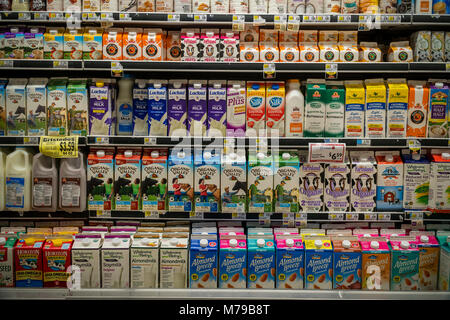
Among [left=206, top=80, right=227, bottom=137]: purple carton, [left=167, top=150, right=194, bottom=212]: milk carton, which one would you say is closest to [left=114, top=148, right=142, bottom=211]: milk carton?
[left=167, top=150, right=194, bottom=212]: milk carton

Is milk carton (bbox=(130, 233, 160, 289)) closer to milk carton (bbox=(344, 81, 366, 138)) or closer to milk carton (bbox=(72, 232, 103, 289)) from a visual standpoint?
milk carton (bbox=(72, 232, 103, 289))

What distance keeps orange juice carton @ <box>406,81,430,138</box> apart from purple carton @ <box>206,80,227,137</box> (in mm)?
1287

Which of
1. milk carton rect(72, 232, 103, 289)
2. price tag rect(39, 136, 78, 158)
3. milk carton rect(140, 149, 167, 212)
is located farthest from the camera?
milk carton rect(140, 149, 167, 212)

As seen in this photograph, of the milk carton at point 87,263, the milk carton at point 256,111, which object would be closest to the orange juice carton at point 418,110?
the milk carton at point 256,111

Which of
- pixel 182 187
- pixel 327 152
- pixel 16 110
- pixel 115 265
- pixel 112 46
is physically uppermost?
pixel 112 46

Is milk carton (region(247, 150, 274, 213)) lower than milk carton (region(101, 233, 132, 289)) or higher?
higher

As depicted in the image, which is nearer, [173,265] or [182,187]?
[173,265]

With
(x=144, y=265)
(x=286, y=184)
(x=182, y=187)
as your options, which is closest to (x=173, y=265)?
(x=144, y=265)

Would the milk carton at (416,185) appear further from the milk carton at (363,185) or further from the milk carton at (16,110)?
the milk carton at (16,110)

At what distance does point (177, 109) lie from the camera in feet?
9.64

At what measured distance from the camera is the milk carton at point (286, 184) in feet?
9.50

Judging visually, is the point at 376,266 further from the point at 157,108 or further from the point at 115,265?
the point at 157,108

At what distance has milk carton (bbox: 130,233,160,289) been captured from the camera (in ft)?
8.86

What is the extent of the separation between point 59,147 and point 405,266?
2436 mm
